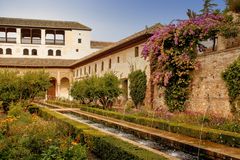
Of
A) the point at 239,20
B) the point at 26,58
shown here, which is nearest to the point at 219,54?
the point at 239,20

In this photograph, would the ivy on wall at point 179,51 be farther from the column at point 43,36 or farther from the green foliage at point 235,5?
the column at point 43,36

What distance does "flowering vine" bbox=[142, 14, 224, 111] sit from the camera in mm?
15414

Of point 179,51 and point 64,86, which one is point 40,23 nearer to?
point 64,86

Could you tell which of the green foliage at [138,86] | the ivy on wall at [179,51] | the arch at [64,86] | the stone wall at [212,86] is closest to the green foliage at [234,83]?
the stone wall at [212,86]

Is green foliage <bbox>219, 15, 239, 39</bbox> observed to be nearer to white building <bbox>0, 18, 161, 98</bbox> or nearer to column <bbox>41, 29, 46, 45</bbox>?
white building <bbox>0, 18, 161, 98</bbox>

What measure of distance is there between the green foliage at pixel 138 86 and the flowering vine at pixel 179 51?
2.92m

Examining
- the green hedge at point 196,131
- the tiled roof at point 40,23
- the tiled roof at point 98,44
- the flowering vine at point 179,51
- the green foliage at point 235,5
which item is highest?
the tiled roof at point 40,23

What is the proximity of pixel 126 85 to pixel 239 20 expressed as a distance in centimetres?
1143

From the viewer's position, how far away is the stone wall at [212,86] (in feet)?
43.3

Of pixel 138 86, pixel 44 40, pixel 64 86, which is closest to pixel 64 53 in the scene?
pixel 44 40

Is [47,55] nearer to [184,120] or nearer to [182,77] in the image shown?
[182,77]

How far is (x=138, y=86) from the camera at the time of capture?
20.5 m

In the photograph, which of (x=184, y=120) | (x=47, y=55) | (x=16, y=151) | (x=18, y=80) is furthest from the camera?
(x=47, y=55)

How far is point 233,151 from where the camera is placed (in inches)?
307
